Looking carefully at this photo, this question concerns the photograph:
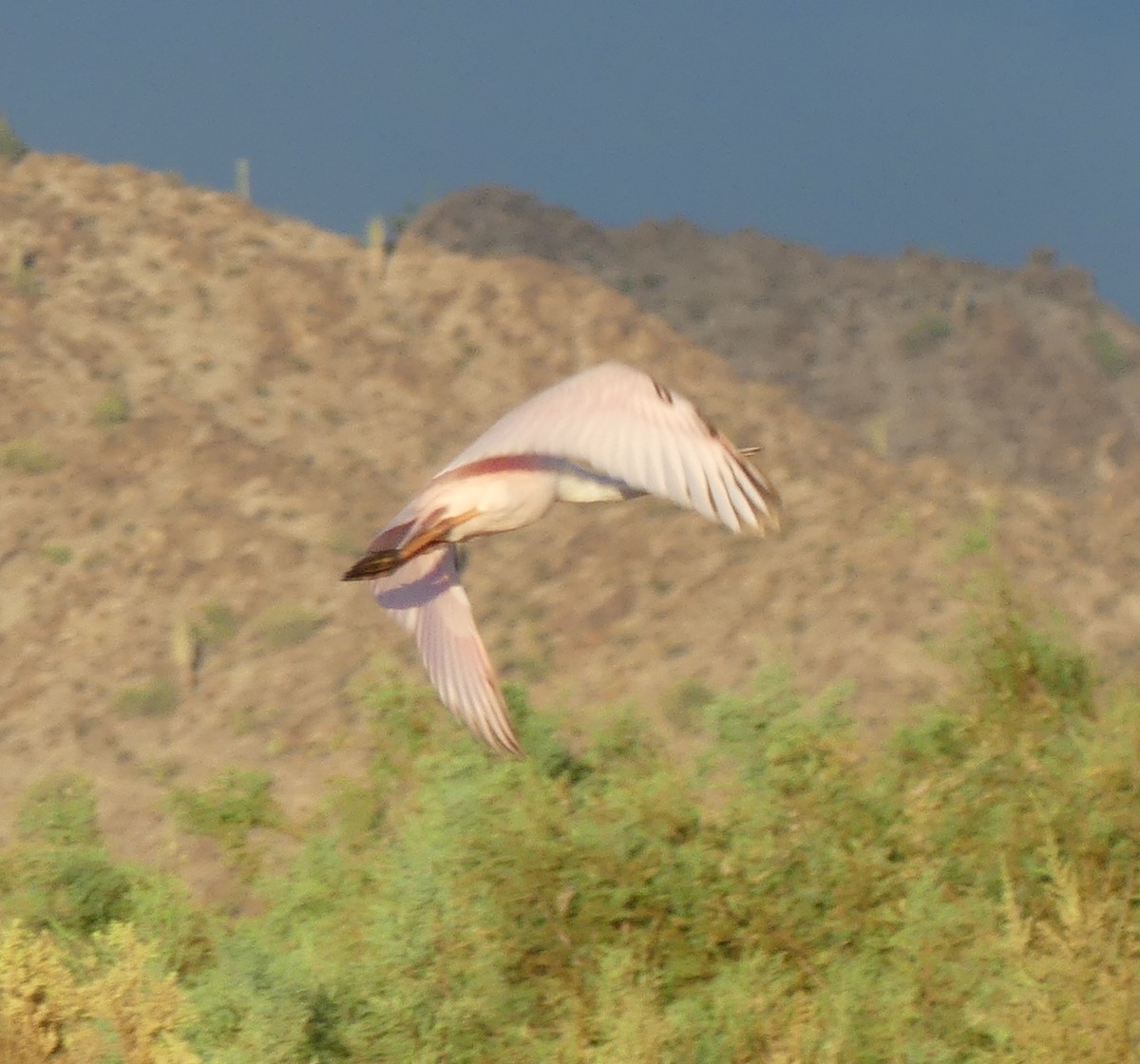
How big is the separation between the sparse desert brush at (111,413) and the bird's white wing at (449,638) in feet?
108

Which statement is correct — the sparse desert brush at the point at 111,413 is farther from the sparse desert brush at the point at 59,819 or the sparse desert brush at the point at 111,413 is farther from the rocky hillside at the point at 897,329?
the sparse desert brush at the point at 59,819

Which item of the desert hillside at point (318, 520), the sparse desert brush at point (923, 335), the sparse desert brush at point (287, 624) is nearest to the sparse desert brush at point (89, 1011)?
the desert hillside at point (318, 520)

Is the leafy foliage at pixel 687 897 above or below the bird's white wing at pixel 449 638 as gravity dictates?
below

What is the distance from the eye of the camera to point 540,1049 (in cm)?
1117

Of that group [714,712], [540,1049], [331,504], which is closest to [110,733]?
[331,504]

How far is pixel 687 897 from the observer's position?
41.4 ft

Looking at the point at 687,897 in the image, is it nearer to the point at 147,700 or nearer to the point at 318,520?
the point at 147,700

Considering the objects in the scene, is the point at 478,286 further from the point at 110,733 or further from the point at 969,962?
the point at 969,962

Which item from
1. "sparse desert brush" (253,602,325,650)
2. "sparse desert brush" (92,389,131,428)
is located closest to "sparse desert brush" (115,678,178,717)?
"sparse desert brush" (253,602,325,650)

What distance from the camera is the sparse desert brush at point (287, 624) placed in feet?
114

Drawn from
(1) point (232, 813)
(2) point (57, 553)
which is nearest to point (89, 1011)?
(1) point (232, 813)

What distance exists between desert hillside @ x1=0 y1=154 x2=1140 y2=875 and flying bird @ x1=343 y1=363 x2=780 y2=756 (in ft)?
61.2

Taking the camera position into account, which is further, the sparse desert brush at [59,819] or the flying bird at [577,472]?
the sparse desert brush at [59,819]

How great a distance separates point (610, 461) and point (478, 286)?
141 ft
